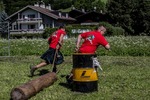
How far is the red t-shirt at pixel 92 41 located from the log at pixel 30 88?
127 centimetres

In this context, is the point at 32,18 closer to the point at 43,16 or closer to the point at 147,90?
the point at 43,16

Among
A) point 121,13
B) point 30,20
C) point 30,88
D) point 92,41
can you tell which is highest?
point 92,41

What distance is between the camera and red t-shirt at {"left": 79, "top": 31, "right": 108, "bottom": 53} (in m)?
10.1

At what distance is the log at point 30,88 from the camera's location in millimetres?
8688

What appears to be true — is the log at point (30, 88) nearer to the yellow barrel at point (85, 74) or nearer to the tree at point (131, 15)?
the yellow barrel at point (85, 74)

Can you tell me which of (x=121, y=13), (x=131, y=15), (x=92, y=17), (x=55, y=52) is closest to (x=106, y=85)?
(x=55, y=52)

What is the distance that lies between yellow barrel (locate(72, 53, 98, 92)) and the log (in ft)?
3.03

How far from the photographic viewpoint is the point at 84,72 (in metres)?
9.74

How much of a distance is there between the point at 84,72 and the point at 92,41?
36.9 inches

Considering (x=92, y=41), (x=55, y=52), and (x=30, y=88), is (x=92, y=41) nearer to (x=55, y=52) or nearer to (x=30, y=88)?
(x=30, y=88)

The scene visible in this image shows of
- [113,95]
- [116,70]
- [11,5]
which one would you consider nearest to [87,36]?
[113,95]

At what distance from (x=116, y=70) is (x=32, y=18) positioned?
6290 centimetres

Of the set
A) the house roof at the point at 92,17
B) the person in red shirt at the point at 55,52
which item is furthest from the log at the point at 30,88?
the house roof at the point at 92,17

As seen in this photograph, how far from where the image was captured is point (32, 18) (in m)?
76.6
